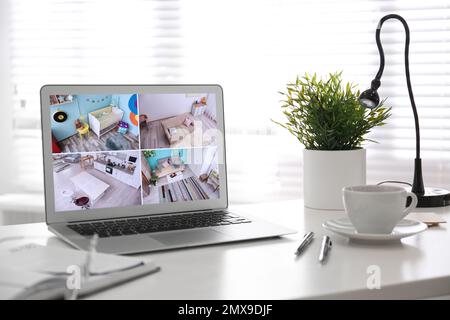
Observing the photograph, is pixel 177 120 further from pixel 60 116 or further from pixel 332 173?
pixel 332 173

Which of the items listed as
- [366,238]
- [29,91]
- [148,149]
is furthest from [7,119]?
[366,238]

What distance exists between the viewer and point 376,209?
1132 mm

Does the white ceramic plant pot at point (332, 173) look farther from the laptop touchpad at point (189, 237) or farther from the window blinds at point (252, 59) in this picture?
the window blinds at point (252, 59)

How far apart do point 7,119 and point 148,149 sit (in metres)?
1.61

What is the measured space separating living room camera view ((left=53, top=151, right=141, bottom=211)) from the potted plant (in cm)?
38

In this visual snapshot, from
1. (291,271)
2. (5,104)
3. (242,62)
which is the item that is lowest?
(291,271)

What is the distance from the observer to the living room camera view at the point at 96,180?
126cm

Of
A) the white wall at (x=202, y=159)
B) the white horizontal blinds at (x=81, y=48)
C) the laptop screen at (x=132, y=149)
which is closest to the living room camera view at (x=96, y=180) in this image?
the laptop screen at (x=132, y=149)

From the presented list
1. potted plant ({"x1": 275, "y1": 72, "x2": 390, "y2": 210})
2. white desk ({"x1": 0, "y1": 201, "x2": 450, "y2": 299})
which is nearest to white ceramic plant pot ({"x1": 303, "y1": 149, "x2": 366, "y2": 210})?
potted plant ({"x1": 275, "y1": 72, "x2": 390, "y2": 210})

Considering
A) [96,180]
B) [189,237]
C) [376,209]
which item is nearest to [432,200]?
[376,209]

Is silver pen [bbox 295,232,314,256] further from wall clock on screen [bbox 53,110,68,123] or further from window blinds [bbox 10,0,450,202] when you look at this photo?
window blinds [bbox 10,0,450,202]

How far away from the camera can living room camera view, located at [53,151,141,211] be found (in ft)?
4.15

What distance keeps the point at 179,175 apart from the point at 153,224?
0.15m

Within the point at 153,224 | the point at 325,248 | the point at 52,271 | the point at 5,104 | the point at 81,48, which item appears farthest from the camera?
the point at 5,104
